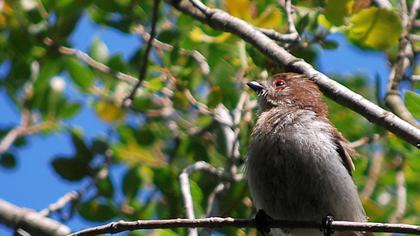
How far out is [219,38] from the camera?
695 centimetres

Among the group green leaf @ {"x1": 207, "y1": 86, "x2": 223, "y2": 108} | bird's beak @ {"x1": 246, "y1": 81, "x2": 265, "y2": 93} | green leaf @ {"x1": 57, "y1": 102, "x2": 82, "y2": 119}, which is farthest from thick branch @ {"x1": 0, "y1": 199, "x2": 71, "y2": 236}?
bird's beak @ {"x1": 246, "y1": 81, "x2": 265, "y2": 93}

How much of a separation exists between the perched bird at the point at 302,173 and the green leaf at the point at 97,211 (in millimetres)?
1624

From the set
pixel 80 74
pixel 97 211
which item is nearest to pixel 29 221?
pixel 97 211

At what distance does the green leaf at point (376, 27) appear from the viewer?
6.26 meters

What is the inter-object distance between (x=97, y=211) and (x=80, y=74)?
112 cm

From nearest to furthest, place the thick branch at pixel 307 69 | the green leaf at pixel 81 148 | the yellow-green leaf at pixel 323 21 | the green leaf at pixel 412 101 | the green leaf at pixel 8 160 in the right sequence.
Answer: the thick branch at pixel 307 69, the green leaf at pixel 412 101, the yellow-green leaf at pixel 323 21, the green leaf at pixel 81 148, the green leaf at pixel 8 160

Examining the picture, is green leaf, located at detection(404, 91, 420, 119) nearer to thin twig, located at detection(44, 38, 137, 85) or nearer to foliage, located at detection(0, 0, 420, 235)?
foliage, located at detection(0, 0, 420, 235)

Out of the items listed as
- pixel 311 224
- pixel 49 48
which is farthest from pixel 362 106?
pixel 49 48

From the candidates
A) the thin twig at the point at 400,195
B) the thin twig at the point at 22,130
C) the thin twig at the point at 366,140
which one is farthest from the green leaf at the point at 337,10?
the thin twig at the point at 22,130

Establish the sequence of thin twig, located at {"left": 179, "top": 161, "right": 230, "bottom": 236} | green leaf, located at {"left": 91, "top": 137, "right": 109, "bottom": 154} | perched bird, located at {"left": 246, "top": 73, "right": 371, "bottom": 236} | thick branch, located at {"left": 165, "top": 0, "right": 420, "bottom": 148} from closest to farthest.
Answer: thick branch, located at {"left": 165, "top": 0, "right": 420, "bottom": 148}, perched bird, located at {"left": 246, "top": 73, "right": 371, "bottom": 236}, thin twig, located at {"left": 179, "top": 161, "right": 230, "bottom": 236}, green leaf, located at {"left": 91, "top": 137, "right": 109, "bottom": 154}

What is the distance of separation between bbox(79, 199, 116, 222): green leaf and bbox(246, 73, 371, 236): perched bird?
1.62 meters

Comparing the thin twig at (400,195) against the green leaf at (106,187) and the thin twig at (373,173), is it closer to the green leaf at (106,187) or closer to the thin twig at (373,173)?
the thin twig at (373,173)

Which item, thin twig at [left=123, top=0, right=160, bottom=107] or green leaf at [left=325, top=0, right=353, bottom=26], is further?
thin twig at [left=123, top=0, right=160, bottom=107]

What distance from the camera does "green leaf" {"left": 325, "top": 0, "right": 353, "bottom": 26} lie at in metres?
6.28
